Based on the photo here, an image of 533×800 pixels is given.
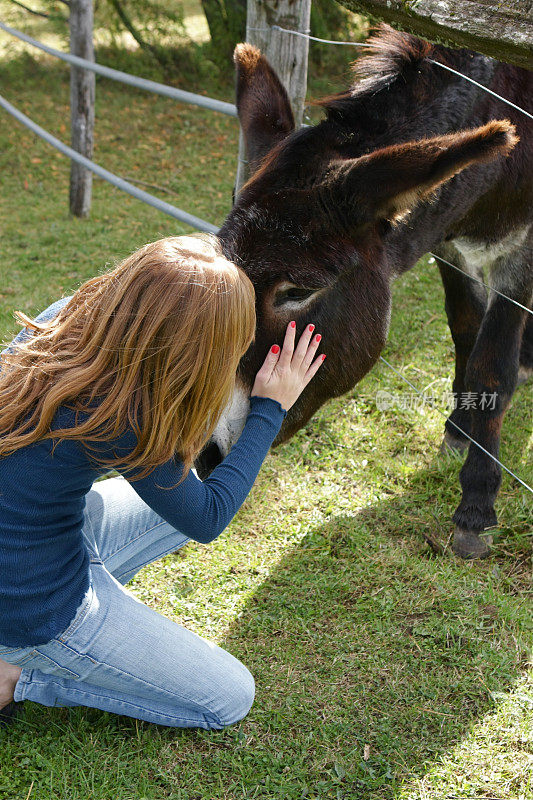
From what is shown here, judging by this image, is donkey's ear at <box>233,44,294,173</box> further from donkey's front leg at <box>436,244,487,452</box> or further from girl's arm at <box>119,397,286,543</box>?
donkey's front leg at <box>436,244,487,452</box>

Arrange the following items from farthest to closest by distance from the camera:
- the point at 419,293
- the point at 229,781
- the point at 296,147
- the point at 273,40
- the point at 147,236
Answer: the point at 147,236
the point at 419,293
the point at 273,40
the point at 296,147
the point at 229,781

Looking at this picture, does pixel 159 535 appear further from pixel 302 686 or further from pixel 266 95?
pixel 266 95

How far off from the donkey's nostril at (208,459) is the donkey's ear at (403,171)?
2.69 ft

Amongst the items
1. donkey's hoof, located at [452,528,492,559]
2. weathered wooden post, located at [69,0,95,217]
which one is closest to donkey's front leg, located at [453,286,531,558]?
donkey's hoof, located at [452,528,492,559]

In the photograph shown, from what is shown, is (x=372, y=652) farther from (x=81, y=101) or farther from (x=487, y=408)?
(x=81, y=101)

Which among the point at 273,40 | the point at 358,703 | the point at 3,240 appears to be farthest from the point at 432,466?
the point at 3,240

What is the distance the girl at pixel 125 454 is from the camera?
182 centimetres

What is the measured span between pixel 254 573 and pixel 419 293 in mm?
3105

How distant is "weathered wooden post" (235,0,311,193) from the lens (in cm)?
321

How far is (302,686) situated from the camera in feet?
8.24

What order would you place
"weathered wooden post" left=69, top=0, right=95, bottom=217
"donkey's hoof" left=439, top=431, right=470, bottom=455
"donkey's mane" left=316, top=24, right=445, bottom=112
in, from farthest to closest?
"weathered wooden post" left=69, top=0, right=95, bottom=217 → "donkey's hoof" left=439, top=431, right=470, bottom=455 → "donkey's mane" left=316, top=24, right=445, bottom=112

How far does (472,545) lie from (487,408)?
612 millimetres

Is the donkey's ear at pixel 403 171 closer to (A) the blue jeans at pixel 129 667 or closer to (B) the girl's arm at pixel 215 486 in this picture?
(B) the girl's arm at pixel 215 486

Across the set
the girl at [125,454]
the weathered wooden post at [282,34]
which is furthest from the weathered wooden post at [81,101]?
the girl at [125,454]
